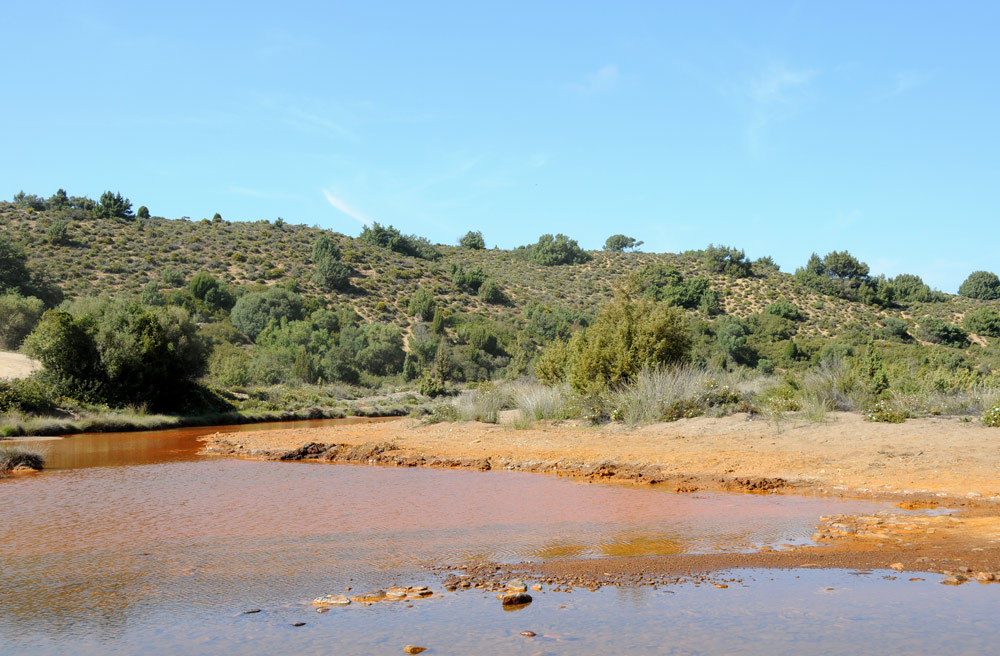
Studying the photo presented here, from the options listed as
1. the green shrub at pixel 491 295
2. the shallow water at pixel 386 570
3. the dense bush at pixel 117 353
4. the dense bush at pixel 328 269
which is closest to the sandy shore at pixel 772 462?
the shallow water at pixel 386 570

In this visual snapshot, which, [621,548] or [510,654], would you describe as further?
[621,548]

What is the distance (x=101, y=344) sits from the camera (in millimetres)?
29516

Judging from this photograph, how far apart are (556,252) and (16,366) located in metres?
59.6

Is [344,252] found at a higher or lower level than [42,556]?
higher

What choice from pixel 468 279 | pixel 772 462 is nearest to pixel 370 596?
pixel 772 462

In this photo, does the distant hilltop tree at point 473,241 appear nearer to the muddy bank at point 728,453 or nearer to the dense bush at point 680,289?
the dense bush at point 680,289

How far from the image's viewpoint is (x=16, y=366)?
31344 millimetres

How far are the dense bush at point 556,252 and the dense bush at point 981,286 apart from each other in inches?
1496

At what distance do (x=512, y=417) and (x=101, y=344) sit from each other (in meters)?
16.9

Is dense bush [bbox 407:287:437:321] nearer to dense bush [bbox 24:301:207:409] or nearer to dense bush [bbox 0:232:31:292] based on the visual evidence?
dense bush [bbox 0:232:31:292]

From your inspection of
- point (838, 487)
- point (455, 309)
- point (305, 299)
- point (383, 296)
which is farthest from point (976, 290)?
point (838, 487)

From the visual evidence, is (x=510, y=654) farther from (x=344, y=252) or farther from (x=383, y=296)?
(x=344, y=252)

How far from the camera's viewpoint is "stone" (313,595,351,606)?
20.6 feet

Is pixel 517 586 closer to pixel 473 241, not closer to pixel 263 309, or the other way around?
pixel 263 309
